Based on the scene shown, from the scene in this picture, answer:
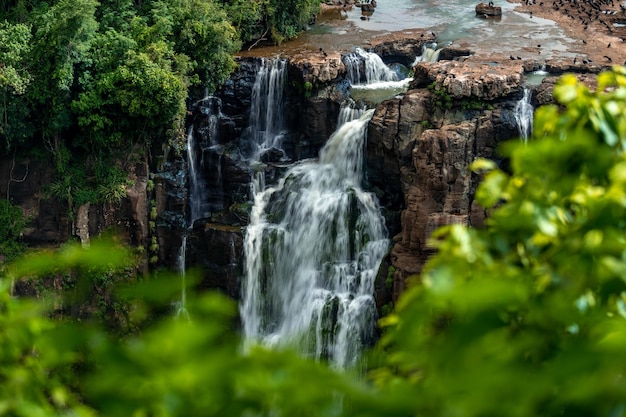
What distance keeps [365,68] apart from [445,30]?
15.8ft

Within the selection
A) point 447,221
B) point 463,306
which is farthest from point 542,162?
point 447,221

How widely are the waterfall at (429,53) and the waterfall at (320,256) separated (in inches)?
164

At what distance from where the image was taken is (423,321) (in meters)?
1.90

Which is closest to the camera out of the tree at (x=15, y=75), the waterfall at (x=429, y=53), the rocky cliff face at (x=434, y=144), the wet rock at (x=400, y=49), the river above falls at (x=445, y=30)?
the rocky cliff face at (x=434, y=144)

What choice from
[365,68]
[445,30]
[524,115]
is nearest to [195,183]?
[365,68]

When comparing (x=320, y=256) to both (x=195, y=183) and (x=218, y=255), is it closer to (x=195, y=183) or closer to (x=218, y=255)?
(x=218, y=255)

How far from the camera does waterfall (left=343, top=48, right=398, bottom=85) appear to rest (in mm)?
20250

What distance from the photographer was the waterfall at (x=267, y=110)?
1958 cm

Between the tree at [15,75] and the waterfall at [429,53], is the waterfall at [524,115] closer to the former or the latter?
the waterfall at [429,53]

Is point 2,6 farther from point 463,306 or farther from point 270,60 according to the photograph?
point 463,306

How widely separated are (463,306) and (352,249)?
15734 mm

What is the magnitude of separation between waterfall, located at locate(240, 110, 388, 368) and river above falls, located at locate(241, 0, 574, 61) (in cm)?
496

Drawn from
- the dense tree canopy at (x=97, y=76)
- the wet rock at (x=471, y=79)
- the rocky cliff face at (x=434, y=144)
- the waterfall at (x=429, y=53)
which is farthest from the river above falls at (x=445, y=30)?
the rocky cliff face at (x=434, y=144)

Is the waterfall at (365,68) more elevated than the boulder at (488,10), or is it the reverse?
the boulder at (488,10)
